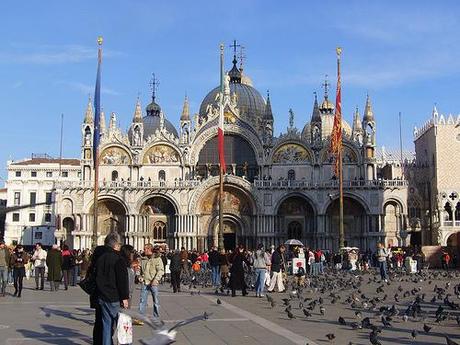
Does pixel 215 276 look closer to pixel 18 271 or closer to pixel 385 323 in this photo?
pixel 18 271

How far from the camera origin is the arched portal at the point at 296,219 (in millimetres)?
55531

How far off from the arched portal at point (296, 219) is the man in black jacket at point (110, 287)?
4593cm

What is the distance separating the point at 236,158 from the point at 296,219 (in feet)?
24.3

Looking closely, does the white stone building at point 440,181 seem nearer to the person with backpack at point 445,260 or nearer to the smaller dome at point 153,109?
the person with backpack at point 445,260

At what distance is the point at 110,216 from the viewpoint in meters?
56.4

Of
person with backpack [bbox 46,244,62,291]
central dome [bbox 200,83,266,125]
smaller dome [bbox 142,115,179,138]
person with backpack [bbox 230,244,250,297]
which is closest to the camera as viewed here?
person with backpack [bbox 230,244,250,297]

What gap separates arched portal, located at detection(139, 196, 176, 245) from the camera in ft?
184

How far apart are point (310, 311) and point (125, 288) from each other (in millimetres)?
7572

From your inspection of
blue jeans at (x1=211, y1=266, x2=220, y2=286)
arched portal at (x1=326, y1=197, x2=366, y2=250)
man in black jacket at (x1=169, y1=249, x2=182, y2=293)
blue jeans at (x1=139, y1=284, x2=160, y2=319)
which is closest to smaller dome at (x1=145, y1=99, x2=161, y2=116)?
arched portal at (x1=326, y1=197, x2=366, y2=250)

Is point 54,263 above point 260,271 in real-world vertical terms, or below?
above

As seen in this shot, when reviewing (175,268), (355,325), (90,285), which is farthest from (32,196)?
(90,285)

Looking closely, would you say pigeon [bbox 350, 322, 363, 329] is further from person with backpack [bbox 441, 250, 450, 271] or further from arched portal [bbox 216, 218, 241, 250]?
arched portal [bbox 216, 218, 241, 250]

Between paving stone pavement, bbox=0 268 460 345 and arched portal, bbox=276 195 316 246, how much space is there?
34954mm

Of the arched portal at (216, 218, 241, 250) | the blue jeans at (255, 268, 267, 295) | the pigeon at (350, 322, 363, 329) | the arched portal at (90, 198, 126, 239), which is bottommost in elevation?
the pigeon at (350, 322, 363, 329)
